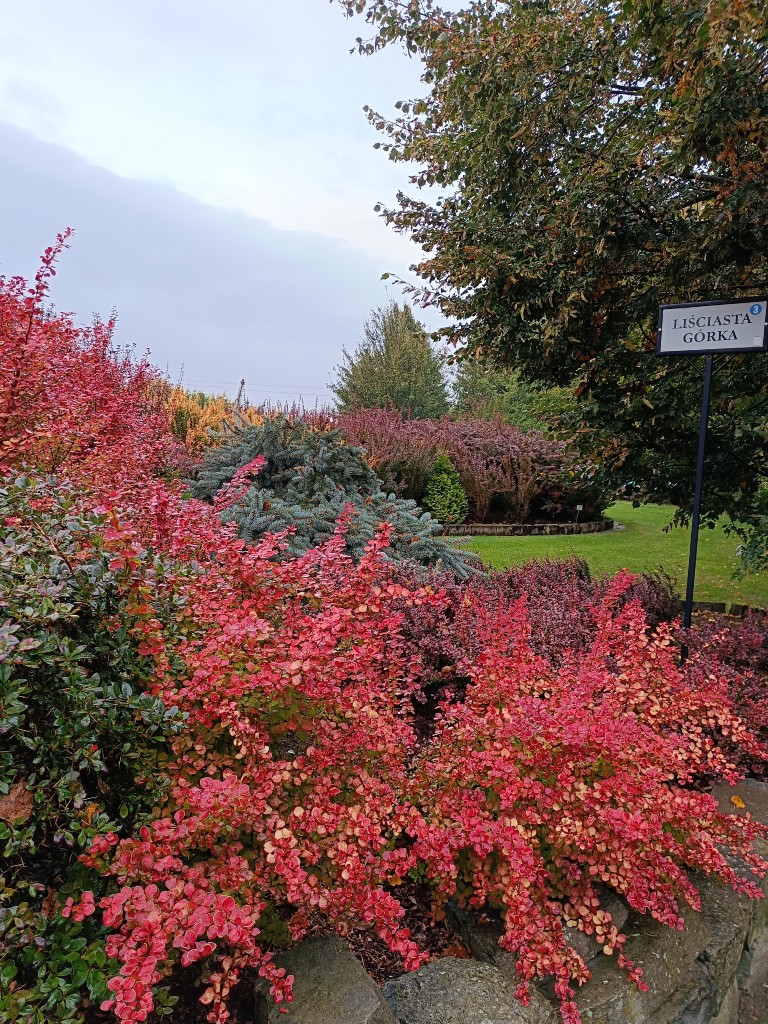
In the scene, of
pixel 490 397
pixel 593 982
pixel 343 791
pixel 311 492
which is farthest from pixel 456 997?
pixel 490 397

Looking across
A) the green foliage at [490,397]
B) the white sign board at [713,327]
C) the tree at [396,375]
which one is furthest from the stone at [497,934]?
the tree at [396,375]

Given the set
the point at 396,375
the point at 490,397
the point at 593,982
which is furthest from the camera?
the point at 490,397

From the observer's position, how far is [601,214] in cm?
377

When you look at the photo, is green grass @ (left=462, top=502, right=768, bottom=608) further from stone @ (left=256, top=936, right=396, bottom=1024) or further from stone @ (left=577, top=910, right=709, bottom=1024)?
stone @ (left=256, top=936, right=396, bottom=1024)

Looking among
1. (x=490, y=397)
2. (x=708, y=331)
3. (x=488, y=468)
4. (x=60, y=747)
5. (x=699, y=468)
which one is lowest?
(x=60, y=747)

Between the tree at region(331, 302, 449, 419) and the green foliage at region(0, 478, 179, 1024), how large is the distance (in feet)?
57.1

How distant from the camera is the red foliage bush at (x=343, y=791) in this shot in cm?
136

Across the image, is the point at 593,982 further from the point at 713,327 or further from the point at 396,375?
the point at 396,375

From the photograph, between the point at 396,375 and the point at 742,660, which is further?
the point at 396,375

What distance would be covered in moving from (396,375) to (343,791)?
1839 centimetres

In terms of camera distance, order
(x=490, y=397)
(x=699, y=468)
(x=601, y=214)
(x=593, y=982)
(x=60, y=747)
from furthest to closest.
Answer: (x=490, y=397)
(x=601, y=214)
(x=699, y=468)
(x=593, y=982)
(x=60, y=747)

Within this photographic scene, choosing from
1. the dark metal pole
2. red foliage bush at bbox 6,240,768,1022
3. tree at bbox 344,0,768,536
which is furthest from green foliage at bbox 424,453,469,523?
red foliage bush at bbox 6,240,768,1022

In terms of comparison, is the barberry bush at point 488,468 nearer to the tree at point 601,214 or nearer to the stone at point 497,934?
the tree at point 601,214

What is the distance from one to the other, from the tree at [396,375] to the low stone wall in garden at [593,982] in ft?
56.6
